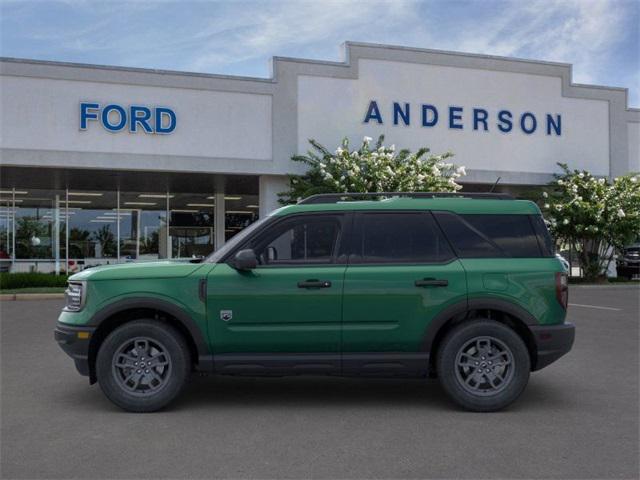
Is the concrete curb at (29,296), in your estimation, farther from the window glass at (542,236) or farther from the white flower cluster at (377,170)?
the window glass at (542,236)

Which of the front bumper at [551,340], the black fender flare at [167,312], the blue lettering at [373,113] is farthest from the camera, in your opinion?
the blue lettering at [373,113]

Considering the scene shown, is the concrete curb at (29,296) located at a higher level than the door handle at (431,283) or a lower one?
lower

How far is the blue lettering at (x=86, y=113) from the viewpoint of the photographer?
21031 millimetres

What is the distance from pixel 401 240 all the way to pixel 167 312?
2.24m

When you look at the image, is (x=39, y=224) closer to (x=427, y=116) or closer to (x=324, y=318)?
(x=427, y=116)

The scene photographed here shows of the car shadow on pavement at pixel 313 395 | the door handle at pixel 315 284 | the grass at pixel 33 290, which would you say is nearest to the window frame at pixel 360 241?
the door handle at pixel 315 284

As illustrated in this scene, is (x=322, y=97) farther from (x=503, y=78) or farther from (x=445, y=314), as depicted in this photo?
(x=445, y=314)

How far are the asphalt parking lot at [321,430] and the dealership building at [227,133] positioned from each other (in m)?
14.4

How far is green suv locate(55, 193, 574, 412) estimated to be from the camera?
20.0 feet

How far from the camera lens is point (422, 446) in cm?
507

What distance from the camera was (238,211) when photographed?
2916 cm

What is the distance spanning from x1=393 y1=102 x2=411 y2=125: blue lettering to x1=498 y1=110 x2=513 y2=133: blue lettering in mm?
3840

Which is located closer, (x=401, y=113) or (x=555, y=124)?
(x=401, y=113)

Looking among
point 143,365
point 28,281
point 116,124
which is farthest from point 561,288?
point 28,281
